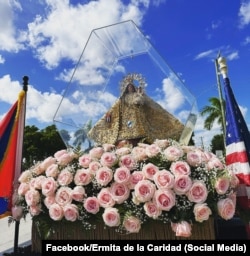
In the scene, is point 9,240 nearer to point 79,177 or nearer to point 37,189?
point 37,189

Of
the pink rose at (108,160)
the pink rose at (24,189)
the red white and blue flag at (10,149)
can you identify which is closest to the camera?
the pink rose at (108,160)

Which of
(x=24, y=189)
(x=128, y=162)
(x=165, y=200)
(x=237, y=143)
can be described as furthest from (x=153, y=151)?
(x=24, y=189)

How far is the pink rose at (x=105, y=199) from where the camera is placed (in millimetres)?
2281

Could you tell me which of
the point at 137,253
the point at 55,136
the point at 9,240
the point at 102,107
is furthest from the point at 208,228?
the point at 55,136

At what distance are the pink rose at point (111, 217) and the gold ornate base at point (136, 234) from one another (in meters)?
0.17

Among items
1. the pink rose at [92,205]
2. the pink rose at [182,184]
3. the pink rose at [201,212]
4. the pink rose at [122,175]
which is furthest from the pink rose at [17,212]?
the pink rose at [201,212]

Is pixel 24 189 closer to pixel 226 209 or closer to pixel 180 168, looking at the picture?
pixel 180 168

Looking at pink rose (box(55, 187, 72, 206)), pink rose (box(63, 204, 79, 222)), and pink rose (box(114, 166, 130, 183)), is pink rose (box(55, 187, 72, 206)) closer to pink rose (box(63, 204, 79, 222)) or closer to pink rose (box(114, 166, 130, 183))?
pink rose (box(63, 204, 79, 222))

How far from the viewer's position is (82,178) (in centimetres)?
245

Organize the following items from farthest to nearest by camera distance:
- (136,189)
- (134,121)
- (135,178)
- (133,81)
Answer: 1. (133,81)
2. (134,121)
3. (135,178)
4. (136,189)

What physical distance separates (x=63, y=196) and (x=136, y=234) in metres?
0.59

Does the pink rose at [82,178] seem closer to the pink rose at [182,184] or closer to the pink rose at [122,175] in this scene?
→ the pink rose at [122,175]

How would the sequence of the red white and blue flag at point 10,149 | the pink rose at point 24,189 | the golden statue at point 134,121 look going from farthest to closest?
the red white and blue flag at point 10,149, the golden statue at point 134,121, the pink rose at point 24,189

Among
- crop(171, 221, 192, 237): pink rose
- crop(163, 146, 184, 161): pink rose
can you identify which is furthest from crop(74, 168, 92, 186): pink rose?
crop(171, 221, 192, 237): pink rose
